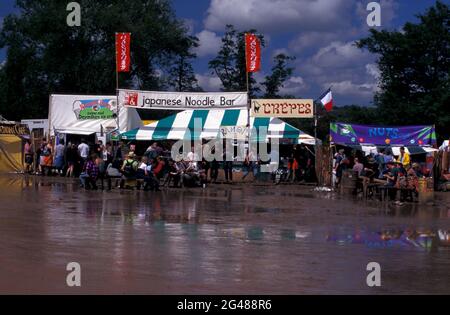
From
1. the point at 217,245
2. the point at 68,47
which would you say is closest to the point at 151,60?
the point at 68,47

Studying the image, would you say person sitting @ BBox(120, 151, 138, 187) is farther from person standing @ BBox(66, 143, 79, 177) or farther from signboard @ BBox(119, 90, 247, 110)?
signboard @ BBox(119, 90, 247, 110)

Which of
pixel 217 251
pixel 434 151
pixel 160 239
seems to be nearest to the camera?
pixel 217 251

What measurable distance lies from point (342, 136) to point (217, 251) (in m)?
18.8

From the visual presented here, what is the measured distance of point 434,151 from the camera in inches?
1077

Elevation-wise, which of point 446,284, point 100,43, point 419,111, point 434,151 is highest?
point 100,43

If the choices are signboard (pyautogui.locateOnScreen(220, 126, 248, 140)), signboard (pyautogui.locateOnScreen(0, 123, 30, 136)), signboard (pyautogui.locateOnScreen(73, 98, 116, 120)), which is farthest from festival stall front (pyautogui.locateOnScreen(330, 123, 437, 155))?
signboard (pyautogui.locateOnScreen(0, 123, 30, 136))

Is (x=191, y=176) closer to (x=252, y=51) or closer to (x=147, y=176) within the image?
(x=147, y=176)

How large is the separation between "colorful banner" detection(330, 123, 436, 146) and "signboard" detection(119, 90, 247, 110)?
193 inches

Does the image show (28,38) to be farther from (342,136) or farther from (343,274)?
(343,274)

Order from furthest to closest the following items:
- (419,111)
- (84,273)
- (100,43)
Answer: (100,43) → (419,111) → (84,273)

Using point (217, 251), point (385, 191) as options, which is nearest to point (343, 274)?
point (217, 251)

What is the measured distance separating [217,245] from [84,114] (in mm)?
23027

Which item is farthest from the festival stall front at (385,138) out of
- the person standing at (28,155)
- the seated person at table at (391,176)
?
the person standing at (28,155)

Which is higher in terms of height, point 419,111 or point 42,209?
point 419,111
